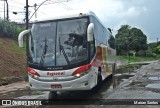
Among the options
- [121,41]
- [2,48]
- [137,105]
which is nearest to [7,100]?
[137,105]

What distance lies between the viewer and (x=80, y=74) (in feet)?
37.6

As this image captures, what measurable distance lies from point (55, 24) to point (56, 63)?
1631mm

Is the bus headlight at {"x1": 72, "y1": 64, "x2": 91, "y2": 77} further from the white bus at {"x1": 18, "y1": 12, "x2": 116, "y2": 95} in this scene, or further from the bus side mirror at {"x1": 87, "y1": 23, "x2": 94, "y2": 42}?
the bus side mirror at {"x1": 87, "y1": 23, "x2": 94, "y2": 42}

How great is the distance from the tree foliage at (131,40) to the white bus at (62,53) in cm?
7866

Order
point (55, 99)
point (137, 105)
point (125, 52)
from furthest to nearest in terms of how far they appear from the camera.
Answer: point (125, 52) → point (55, 99) → point (137, 105)

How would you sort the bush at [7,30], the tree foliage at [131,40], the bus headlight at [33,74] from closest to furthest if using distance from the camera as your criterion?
1. the bus headlight at [33,74]
2. the bush at [7,30]
3. the tree foliage at [131,40]

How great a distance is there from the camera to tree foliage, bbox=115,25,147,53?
9162 centimetres

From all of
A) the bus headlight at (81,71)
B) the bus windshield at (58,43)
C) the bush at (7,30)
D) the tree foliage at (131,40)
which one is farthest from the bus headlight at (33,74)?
the tree foliage at (131,40)

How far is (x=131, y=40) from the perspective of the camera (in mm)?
95750

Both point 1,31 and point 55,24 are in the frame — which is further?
point 1,31

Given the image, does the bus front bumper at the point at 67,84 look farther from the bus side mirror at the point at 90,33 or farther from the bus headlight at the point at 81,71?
the bus side mirror at the point at 90,33

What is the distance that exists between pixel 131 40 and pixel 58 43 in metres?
85.7

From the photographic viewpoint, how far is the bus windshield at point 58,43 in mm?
11625

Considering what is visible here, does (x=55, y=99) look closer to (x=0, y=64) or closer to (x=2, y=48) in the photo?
(x=0, y=64)
